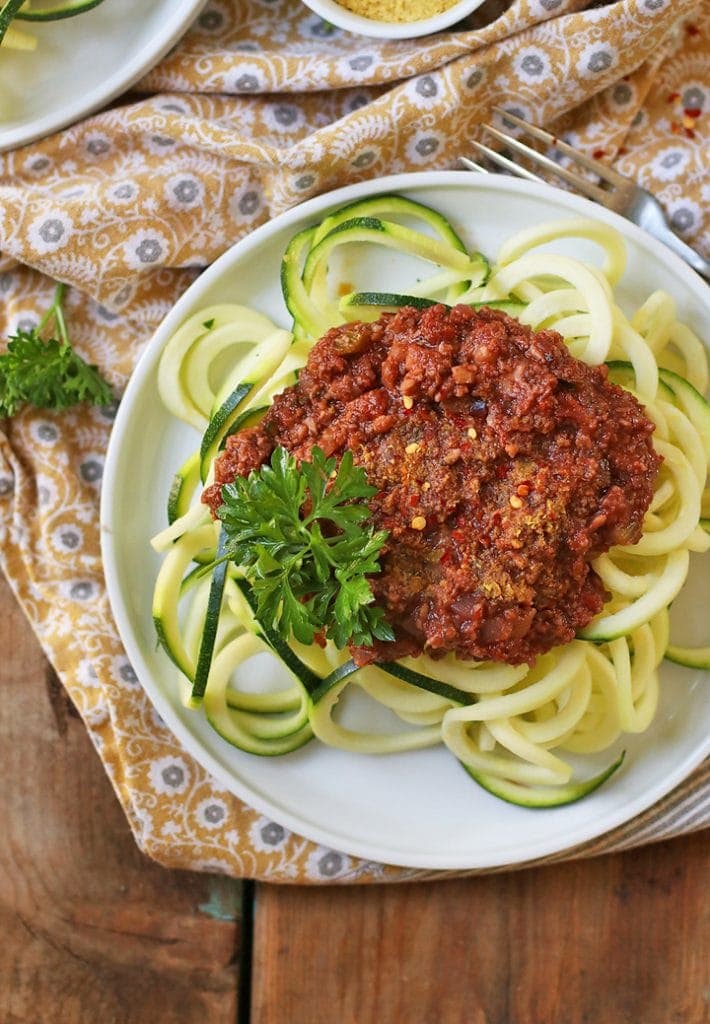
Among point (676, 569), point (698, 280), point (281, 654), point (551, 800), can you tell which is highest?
point (698, 280)

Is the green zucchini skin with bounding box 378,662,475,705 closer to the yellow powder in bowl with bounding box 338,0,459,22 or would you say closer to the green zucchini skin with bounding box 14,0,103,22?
the yellow powder in bowl with bounding box 338,0,459,22

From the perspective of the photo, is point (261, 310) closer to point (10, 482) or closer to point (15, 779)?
point (10, 482)

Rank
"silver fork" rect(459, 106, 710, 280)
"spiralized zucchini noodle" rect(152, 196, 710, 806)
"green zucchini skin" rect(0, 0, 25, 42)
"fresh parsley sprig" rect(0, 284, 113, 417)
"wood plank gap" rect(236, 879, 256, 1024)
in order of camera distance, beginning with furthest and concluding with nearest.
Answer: "wood plank gap" rect(236, 879, 256, 1024)
"fresh parsley sprig" rect(0, 284, 113, 417)
"silver fork" rect(459, 106, 710, 280)
"green zucchini skin" rect(0, 0, 25, 42)
"spiralized zucchini noodle" rect(152, 196, 710, 806)

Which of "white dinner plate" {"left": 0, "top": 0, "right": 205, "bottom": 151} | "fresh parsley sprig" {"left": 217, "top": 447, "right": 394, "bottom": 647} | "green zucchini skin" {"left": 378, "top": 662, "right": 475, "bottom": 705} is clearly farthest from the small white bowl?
"green zucchini skin" {"left": 378, "top": 662, "right": 475, "bottom": 705}

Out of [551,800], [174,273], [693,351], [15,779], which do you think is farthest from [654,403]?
[15,779]

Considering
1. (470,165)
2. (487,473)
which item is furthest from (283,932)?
(470,165)

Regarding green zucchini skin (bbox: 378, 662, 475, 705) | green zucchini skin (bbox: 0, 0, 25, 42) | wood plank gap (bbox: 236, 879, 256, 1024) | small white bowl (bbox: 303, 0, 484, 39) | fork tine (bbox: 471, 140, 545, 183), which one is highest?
small white bowl (bbox: 303, 0, 484, 39)
